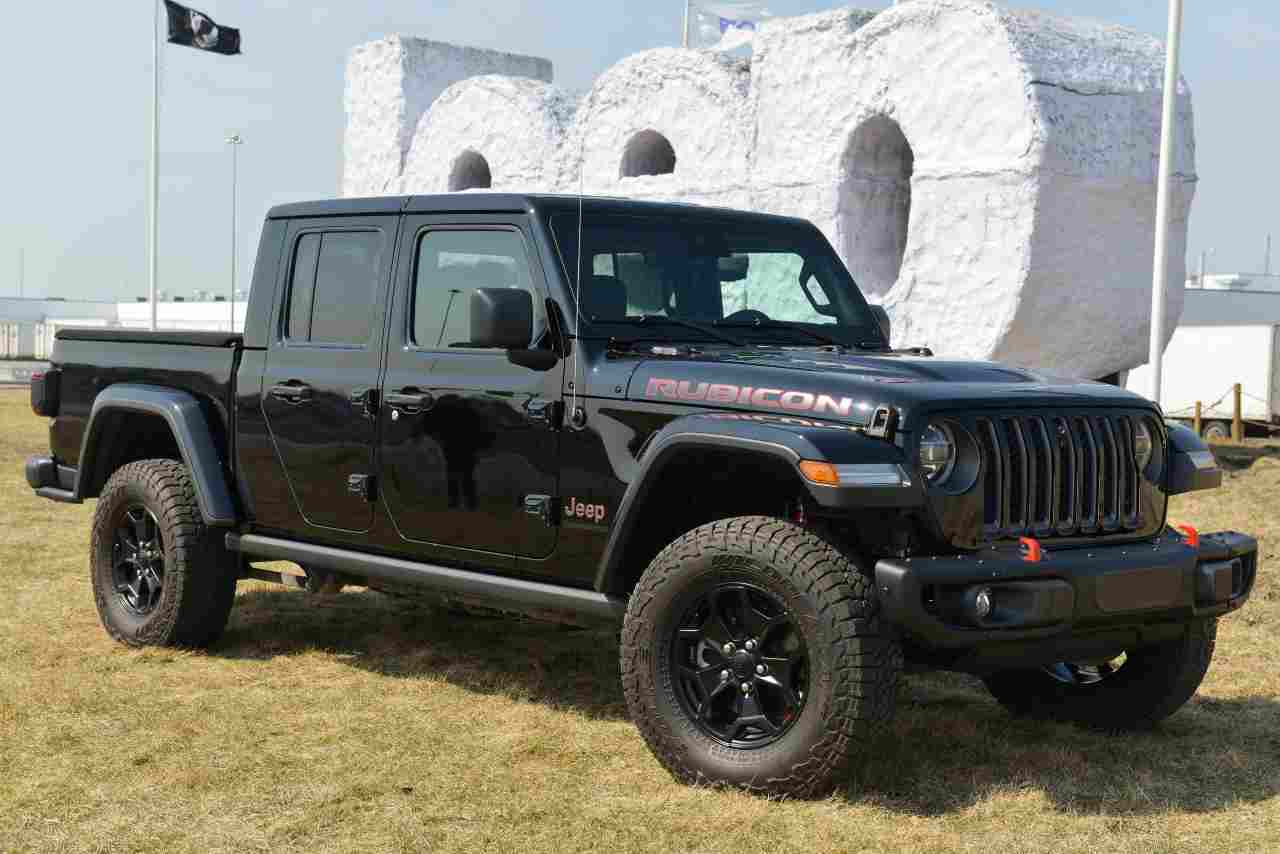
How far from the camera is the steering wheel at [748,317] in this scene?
6.17m

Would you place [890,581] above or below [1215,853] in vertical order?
above

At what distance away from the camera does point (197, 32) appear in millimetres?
29656

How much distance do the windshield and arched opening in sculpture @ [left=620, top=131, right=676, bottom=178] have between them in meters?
12.8

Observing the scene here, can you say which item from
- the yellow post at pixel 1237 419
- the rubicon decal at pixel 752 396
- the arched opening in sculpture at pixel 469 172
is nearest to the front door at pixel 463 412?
the rubicon decal at pixel 752 396

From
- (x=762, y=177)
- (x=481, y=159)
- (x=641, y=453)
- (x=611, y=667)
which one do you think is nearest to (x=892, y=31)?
(x=762, y=177)

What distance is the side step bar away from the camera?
5625 millimetres

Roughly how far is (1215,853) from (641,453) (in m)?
2.11

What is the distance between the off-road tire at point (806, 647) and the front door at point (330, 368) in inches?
63.1

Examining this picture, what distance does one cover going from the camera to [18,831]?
4770 millimetres

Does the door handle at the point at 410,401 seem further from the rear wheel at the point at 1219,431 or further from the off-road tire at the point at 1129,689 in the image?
the rear wheel at the point at 1219,431

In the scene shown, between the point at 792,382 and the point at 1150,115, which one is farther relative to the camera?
the point at 1150,115

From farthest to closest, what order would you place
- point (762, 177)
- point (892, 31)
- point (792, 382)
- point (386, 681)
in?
point (762, 177) → point (892, 31) → point (386, 681) → point (792, 382)

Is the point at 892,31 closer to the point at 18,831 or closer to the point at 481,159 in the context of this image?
the point at 481,159

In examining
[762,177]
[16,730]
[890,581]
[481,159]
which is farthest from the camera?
[481,159]
